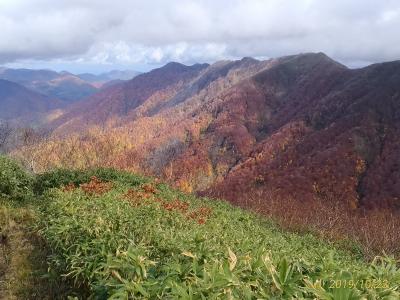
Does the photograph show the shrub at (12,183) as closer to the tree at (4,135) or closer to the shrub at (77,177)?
the shrub at (77,177)

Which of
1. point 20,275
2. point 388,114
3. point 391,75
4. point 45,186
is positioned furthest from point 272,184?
point 20,275

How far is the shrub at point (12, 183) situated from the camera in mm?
15633

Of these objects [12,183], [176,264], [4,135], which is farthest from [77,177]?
[4,135]

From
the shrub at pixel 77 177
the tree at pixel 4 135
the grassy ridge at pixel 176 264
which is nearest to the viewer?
the grassy ridge at pixel 176 264

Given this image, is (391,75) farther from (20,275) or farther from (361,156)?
(20,275)

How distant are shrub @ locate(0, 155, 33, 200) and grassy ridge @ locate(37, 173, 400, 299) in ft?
20.3

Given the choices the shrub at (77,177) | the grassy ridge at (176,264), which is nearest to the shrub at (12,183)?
the shrub at (77,177)

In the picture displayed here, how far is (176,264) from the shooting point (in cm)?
454

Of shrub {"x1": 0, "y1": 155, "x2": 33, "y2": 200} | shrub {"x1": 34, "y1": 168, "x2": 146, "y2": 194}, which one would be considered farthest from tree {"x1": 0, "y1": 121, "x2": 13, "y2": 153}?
shrub {"x1": 0, "y1": 155, "x2": 33, "y2": 200}

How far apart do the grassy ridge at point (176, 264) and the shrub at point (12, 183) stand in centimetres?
619

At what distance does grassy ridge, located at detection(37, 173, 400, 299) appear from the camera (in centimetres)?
385

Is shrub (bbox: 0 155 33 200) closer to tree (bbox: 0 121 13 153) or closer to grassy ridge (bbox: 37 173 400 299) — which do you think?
grassy ridge (bbox: 37 173 400 299)

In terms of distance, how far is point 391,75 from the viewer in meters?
186

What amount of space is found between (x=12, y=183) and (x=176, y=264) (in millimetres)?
12935
